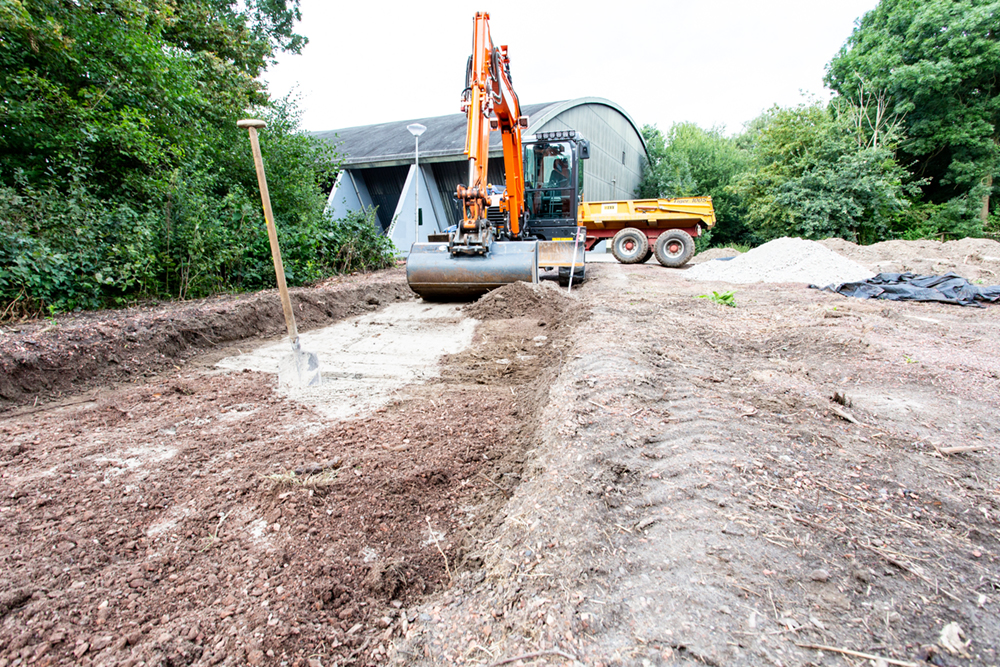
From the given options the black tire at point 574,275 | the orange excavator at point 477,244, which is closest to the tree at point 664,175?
the black tire at point 574,275

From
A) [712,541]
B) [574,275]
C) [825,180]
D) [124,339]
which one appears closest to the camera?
[712,541]

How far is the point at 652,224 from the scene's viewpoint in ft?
44.4

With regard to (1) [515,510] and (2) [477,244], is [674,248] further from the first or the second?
(1) [515,510]

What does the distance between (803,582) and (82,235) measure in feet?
25.9

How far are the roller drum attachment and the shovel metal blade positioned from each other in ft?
11.9

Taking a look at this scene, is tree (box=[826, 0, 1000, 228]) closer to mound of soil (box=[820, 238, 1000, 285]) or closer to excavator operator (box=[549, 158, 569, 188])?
mound of soil (box=[820, 238, 1000, 285])

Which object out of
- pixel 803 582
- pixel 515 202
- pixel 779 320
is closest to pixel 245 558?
pixel 803 582

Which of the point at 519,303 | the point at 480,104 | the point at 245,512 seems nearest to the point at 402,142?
the point at 480,104

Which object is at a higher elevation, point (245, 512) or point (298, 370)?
point (298, 370)

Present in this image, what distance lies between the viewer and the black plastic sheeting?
7113 mm

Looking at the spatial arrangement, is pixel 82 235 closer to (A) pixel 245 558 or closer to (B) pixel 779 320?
(A) pixel 245 558

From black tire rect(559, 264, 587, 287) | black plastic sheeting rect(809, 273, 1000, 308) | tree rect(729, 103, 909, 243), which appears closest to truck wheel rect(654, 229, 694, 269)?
black plastic sheeting rect(809, 273, 1000, 308)

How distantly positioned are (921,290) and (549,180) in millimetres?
6964

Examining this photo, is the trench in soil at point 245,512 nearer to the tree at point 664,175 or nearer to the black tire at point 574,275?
the black tire at point 574,275
